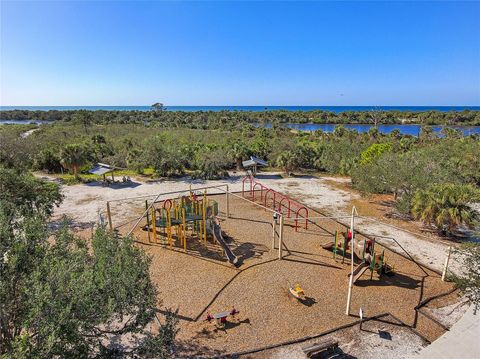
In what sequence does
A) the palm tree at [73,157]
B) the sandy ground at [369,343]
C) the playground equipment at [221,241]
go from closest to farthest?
1. the sandy ground at [369,343]
2. the playground equipment at [221,241]
3. the palm tree at [73,157]

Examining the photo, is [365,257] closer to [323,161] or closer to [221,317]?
[221,317]

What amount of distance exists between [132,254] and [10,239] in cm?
184

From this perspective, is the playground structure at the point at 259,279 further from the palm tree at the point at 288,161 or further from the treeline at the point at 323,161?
the palm tree at the point at 288,161

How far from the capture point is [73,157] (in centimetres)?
2272

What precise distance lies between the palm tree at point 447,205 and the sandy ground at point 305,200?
3.30ft

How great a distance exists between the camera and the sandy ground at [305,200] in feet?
41.6

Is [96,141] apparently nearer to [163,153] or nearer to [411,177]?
[163,153]

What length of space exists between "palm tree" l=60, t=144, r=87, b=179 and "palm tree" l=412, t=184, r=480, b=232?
2213cm

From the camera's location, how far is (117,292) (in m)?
4.84

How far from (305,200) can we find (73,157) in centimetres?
1711

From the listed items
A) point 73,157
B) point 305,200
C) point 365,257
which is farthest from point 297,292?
point 73,157

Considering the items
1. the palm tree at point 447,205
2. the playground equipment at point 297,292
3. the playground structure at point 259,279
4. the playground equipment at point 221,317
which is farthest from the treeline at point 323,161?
the playground equipment at point 221,317

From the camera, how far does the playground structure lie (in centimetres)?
802

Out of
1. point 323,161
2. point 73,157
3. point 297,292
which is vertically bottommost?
point 297,292
